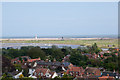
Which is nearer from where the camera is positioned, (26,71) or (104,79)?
(104,79)

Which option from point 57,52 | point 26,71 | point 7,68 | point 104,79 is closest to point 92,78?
point 104,79

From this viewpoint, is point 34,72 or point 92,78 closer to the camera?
point 92,78

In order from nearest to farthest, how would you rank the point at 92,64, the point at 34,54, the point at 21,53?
the point at 92,64 < the point at 34,54 < the point at 21,53

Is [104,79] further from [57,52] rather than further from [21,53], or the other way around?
[21,53]

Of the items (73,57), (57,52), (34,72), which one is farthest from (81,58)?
(34,72)

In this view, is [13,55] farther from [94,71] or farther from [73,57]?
[94,71]

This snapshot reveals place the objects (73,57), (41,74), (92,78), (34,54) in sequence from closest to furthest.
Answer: (92,78)
(41,74)
(73,57)
(34,54)

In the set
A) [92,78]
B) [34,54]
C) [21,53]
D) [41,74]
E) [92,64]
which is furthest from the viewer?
[21,53]

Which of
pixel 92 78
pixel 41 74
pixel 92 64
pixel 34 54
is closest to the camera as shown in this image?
pixel 92 78
